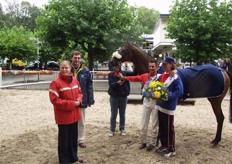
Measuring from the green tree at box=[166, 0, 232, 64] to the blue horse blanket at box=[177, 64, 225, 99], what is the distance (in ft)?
33.8

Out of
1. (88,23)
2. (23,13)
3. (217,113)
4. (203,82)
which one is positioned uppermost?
(23,13)

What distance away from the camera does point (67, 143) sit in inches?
160

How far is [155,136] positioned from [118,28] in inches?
527

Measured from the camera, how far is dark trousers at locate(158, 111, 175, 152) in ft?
14.6

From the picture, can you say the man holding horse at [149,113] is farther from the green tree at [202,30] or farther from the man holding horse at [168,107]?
the green tree at [202,30]

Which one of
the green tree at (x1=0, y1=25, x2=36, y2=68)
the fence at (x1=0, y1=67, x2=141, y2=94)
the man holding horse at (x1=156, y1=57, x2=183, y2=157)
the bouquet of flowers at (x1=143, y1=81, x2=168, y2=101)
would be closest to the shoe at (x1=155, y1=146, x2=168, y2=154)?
the man holding horse at (x1=156, y1=57, x2=183, y2=157)

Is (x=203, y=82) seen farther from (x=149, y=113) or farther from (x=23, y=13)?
(x=23, y=13)

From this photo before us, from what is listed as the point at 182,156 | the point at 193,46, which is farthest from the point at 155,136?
the point at 193,46

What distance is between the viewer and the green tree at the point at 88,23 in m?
16.8

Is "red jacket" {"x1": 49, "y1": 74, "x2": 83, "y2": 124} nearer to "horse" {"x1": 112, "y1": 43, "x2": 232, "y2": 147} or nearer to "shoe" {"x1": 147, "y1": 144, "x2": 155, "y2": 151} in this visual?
"shoe" {"x1": 147, "y1": 144, "x2": 155, "y2": 151}

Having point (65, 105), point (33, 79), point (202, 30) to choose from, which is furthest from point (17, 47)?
point (65, 105)

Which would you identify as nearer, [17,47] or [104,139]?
[104,139]

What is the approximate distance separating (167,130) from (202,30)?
460 inches

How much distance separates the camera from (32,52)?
23.9 metres
